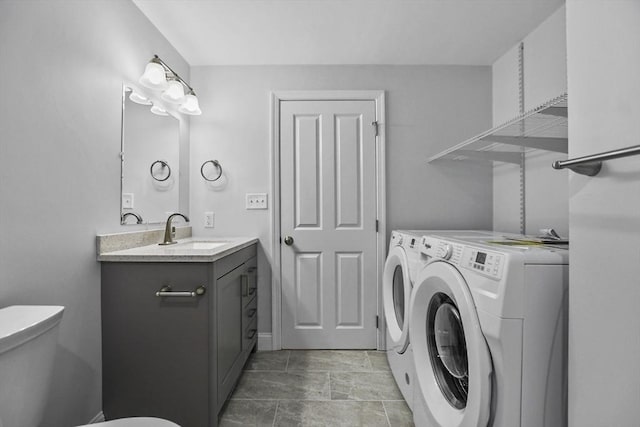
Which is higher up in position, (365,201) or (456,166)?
(456,166)

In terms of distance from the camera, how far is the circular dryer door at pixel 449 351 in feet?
3.08

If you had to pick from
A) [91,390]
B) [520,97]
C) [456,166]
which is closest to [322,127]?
[456,166]

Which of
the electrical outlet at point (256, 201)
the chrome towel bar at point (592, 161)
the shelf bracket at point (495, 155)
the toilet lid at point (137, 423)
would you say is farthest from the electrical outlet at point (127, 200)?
the shelf bracket at point (495, 155)

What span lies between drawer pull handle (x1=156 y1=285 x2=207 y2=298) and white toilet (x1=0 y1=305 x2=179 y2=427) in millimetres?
438

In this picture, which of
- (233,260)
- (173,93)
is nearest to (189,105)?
(173,93)

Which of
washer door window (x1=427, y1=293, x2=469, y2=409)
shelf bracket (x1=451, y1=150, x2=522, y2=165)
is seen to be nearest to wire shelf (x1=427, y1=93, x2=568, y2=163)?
shelf bracket (x1=451, y1=150, x2=522, y2=165)

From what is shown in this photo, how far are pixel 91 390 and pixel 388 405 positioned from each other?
4.95 ft

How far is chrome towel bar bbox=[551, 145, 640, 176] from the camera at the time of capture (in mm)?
562

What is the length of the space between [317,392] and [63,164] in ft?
5.80

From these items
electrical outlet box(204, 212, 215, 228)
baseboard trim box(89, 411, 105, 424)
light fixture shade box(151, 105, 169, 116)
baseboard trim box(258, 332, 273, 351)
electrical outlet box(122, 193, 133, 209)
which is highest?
light fixture shade box(151, 105, 169, 116)

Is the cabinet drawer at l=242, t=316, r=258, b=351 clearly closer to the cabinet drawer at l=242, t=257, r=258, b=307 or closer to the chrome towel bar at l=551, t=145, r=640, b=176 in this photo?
the cabinet drawer at l=242, t=257, r=258, b=307

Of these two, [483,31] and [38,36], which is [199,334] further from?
[483,31]

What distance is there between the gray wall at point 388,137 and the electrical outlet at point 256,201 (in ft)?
0.17

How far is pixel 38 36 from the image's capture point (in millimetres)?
1161
